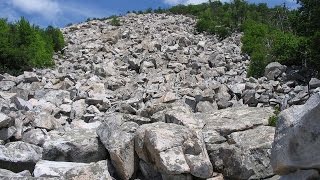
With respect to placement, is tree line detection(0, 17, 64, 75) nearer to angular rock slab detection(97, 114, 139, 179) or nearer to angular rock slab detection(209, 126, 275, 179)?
angular rock slab detection(97, 114, 139, 179)

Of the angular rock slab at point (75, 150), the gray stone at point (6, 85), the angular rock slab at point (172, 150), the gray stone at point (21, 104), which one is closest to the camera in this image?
the angular rock slab at point (172, 150)

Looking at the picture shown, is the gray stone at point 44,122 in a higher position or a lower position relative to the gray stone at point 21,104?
lower

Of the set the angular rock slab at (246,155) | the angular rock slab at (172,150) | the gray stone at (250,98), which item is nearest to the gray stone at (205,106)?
the gray stone at (250,98)

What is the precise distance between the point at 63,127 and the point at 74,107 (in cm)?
267

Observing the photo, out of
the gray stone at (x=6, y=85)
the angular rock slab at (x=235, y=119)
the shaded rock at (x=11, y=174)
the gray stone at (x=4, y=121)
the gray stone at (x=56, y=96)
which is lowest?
the shaded rock at (x=11, y=174)

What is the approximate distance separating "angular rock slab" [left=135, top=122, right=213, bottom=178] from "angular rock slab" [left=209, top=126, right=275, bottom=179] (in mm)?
488

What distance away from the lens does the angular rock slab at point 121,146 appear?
1228 centimetres

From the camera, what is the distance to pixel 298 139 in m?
8.82

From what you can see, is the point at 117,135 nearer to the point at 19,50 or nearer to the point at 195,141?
the point at 195,141

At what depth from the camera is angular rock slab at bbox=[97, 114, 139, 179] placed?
12281mm

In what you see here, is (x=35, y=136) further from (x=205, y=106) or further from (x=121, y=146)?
(x=205, y=106)

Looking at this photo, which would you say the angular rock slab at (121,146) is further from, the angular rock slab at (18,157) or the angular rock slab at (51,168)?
the angular rock slab at (18,157)

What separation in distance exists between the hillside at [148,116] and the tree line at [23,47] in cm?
201

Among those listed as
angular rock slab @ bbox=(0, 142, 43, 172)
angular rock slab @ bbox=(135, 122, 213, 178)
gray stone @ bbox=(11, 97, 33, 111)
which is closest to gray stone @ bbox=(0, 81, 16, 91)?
gray stone @ bbox=(11, 97, 33, 111)
